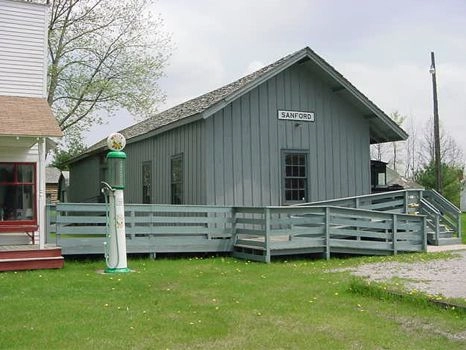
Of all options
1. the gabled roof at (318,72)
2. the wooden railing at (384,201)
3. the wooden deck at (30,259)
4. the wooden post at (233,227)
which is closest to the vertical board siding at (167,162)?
the gabled roof at (318,72)

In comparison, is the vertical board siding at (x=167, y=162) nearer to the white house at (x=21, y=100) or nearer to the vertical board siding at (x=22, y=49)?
the white house at (x=21, y=100)

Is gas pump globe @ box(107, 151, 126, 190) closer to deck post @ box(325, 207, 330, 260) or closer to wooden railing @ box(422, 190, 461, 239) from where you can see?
deck post @ box(325, 207, 330, 260)

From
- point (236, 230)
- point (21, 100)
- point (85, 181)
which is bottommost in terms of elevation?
point (236, 230)

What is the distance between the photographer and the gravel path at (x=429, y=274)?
8.27 meters

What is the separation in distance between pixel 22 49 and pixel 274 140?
6770mm

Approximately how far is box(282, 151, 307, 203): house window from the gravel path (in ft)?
13.4

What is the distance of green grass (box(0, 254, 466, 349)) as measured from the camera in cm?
562

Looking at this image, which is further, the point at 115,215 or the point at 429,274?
the point at 115,215

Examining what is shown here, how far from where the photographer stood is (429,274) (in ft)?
33.1

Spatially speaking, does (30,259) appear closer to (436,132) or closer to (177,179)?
(177,179)

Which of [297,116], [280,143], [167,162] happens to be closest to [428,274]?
[280,143]

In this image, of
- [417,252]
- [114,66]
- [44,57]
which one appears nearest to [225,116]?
[44,57]

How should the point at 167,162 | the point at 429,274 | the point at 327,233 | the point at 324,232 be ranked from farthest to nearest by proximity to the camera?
1. the point at 167,162
2. the point at 324,232
3. the point at 327,233
4. the point at 429,274

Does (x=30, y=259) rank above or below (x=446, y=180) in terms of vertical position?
below
